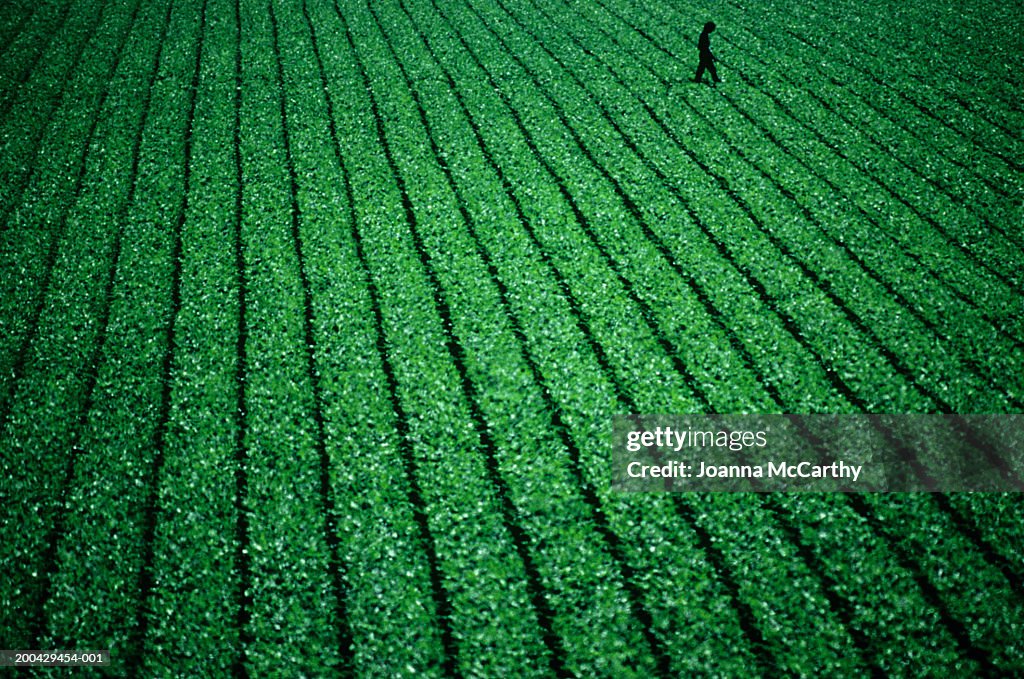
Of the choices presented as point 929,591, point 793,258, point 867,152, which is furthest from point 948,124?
point 929,591

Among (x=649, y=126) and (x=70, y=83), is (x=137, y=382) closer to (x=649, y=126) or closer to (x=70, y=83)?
(x=649, y=126)

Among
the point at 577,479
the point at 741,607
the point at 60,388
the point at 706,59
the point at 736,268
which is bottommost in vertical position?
the point at 741,607

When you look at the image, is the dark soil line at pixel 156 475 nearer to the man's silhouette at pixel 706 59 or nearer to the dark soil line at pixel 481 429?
the dark soil line at pixel 481 429

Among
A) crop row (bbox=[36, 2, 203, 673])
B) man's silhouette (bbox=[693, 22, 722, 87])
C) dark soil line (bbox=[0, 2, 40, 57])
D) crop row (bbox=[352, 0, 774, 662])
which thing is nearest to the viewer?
crop row (bbox=[36, 2, 203, 673])

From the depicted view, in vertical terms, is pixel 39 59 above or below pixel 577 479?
above

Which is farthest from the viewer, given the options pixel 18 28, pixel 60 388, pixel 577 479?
pixel 18 28

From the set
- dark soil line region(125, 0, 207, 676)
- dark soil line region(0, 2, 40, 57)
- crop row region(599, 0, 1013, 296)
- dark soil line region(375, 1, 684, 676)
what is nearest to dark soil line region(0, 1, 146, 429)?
dark soil line region(125, 0, 207, 676)

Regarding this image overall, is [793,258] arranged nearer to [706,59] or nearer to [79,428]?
[706,59]

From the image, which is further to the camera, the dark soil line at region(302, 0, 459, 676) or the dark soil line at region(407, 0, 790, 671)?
the dark soil line at region(302, 0, 459, 676)

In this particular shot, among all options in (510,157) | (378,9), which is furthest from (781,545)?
(378,9)

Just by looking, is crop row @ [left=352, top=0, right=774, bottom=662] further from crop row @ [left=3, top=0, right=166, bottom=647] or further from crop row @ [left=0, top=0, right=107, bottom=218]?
crop row @ [left=0, top=0, right=107, bottom=218]
